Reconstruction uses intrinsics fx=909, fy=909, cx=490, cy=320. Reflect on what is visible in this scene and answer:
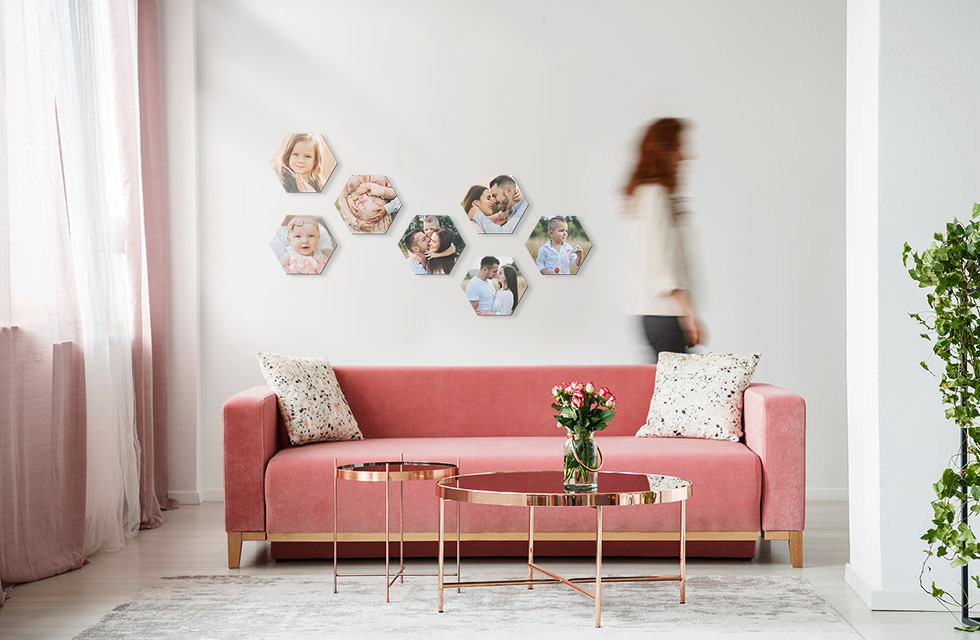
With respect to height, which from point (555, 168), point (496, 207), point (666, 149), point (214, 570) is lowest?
point (214, 570)

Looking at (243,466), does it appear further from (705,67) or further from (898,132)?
(705,67)

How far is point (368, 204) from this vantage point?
5.15 metres

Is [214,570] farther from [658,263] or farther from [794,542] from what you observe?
[658,263]

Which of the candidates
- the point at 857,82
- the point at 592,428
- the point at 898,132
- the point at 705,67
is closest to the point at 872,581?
the point at 592,428

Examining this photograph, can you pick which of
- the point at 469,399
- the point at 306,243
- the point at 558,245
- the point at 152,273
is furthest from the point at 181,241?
the point at 558,245

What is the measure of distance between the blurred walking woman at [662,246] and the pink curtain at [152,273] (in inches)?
103

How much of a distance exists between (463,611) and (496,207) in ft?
8.62

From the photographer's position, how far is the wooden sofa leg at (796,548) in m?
3.66

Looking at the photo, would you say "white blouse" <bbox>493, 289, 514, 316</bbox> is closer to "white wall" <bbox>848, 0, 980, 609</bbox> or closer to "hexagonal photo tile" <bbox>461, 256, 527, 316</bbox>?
"hexagonal photo tile" <bbox>461, 256, 527, 316</bbox>

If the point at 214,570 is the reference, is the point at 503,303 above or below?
above

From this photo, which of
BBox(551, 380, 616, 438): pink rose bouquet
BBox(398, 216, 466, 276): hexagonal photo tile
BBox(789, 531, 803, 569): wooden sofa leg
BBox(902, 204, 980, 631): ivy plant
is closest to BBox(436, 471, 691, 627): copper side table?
BBox(551, 380, 616, 438): pink rose bouquet

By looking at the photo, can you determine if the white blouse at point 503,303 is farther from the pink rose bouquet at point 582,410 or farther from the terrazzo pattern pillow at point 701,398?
the pink rose bouquet at point 582,410

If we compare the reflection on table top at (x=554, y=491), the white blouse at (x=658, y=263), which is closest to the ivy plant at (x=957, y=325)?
the reflection on table top at (x=554, y=491)

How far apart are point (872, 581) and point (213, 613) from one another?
2.24m
